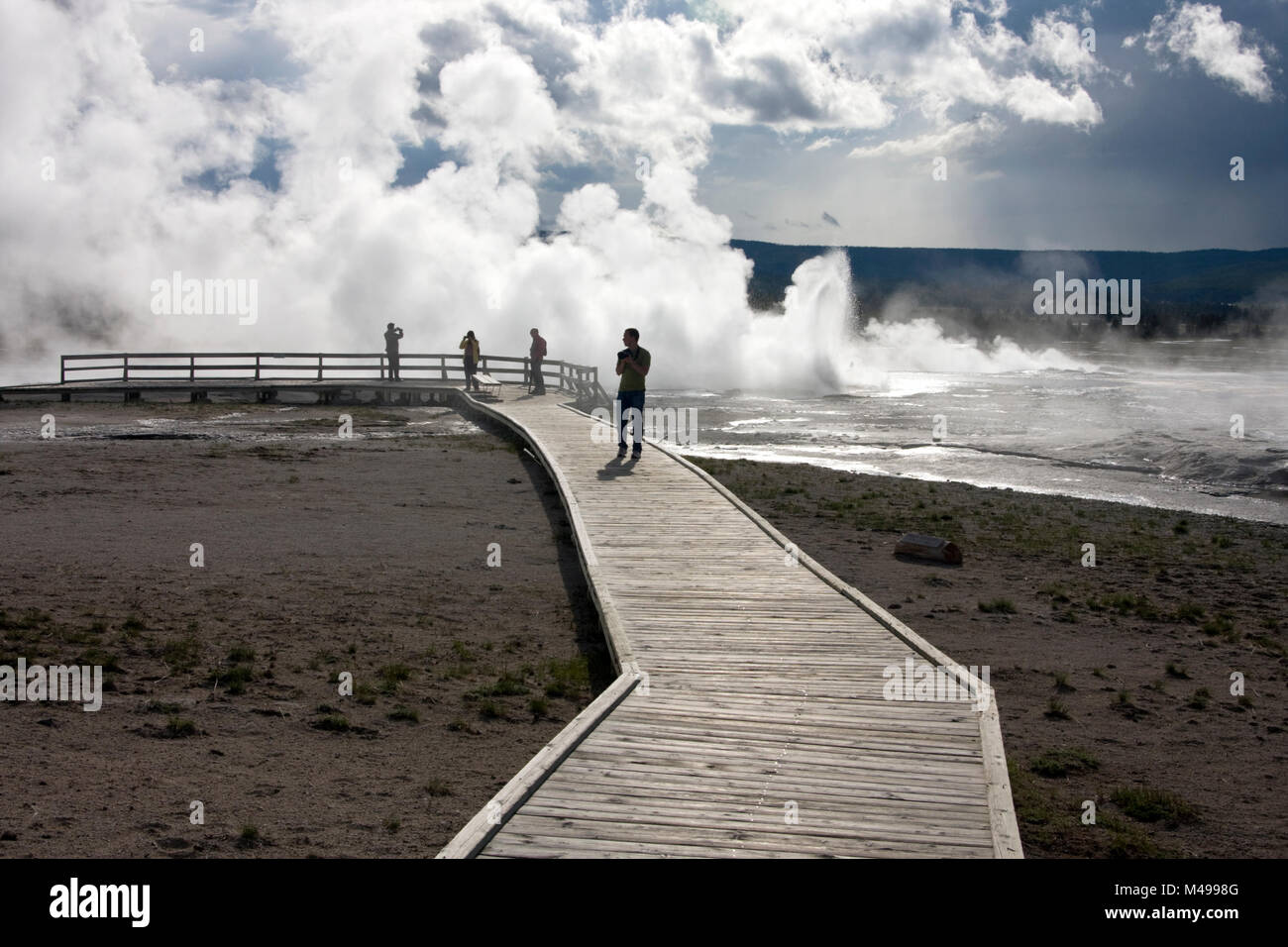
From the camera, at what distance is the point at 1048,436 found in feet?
116

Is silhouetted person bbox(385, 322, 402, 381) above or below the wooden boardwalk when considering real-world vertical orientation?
above

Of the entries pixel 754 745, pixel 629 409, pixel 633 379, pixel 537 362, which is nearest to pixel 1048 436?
pixel 537 362

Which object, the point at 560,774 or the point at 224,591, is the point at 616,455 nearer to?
the point at 224,591

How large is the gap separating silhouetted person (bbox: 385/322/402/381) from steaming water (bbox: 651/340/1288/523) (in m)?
10.5

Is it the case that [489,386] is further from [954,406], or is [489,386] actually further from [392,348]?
[954,406]

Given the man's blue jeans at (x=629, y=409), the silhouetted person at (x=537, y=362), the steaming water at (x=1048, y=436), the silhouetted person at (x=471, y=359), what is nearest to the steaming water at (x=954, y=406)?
the steaming water at (x=1048, y=436)

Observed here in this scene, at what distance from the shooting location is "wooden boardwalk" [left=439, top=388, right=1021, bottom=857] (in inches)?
228

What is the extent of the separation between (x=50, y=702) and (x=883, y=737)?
20.6 ft

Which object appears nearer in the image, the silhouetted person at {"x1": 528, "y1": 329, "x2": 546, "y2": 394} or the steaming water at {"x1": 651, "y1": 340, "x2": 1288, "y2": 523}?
the steaming water at {"x1": 651, "y1": 340, "x2": 1288, "y2": 523}

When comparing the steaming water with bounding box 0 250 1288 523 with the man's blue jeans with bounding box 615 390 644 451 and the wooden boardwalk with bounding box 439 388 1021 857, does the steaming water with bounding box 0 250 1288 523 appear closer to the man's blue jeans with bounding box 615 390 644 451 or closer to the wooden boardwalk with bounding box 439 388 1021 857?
the man's blue jeans with bounding box 615 390 644 451

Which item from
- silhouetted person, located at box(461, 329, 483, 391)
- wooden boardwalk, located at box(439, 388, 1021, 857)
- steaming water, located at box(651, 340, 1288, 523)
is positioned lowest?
wooden boardwalk, located at box(439, 388, 1021, 857)

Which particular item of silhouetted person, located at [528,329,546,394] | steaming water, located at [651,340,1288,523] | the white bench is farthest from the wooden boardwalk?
silhouetted person, located at [528,329,546,394]

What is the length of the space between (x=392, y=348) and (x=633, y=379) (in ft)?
69.5

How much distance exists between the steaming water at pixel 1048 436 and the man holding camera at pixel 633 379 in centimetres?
896
